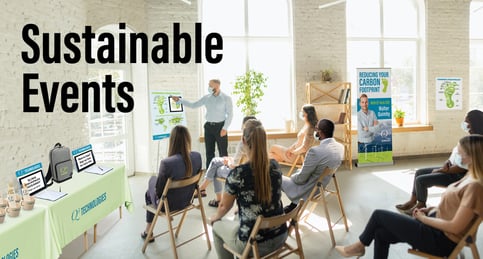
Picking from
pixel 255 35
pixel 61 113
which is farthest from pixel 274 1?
pixel 61 113

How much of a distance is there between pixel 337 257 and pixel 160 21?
5230 millimetres

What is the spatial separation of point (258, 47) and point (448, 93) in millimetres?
4280

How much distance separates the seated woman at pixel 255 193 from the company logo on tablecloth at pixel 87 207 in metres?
1.33

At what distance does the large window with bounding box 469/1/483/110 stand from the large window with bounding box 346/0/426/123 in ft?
4.75

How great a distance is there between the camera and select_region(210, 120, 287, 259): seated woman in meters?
2.44

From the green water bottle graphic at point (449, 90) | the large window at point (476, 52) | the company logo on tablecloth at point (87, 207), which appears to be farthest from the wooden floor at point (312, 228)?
the large window at point (476, 52)

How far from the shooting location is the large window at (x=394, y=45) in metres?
7.92

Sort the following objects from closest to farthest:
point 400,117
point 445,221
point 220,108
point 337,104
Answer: point 445,221 < point 220,108 < point 337,104 < point 400,117

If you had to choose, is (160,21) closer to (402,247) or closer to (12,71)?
(12,71)

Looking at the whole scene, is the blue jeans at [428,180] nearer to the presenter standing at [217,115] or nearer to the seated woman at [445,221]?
the seated woman at [445,221]

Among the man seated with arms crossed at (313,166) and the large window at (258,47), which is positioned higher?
the large window at (258,47)

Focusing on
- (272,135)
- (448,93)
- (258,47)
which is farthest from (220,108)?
(448,93)

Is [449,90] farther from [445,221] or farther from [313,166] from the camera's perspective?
[445,221]

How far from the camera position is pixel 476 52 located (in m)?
8.62
